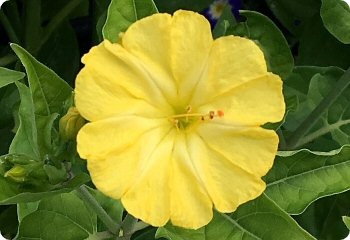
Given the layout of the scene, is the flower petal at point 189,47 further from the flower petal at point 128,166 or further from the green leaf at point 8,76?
the green leaf at point 8,76

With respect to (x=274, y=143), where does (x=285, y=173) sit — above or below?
below

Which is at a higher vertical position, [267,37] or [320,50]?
[267,37]

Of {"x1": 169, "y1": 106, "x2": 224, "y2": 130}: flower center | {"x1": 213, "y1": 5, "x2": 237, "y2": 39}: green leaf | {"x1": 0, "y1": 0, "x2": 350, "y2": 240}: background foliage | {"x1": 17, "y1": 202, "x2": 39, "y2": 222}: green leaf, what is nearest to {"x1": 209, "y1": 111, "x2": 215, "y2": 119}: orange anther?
{"x1": 169, "y1": 106, "x2": 224, "y2": 130}: flower center

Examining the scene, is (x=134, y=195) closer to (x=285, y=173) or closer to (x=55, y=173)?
(x=55, y=173)

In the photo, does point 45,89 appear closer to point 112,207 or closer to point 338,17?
point 112,207

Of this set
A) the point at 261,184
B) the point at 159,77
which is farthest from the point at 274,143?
the point at 159,77

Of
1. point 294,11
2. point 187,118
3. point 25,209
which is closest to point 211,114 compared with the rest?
point 187,118
